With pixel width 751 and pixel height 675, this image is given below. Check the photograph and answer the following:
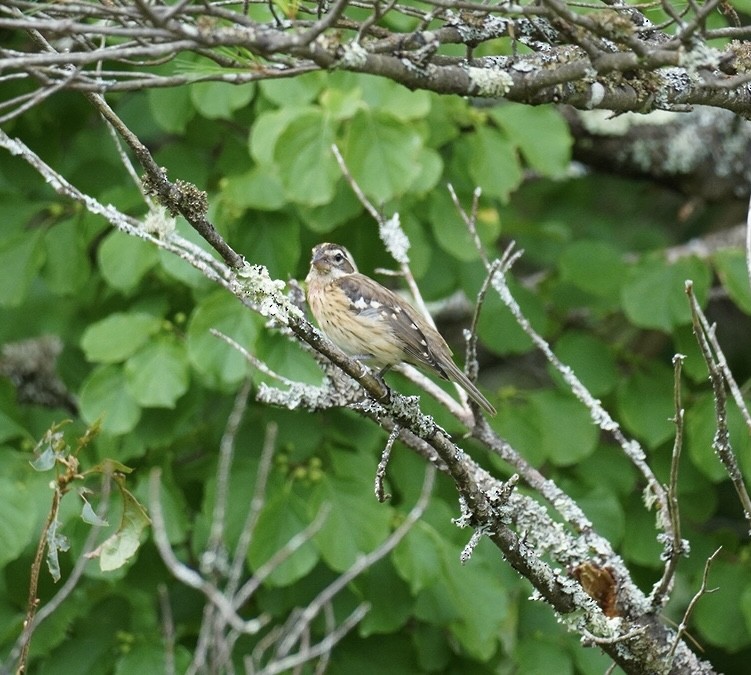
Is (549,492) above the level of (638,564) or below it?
above

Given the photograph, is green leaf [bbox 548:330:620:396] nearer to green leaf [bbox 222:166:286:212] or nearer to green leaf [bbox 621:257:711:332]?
green leaf [bbox 621:257:711:332]

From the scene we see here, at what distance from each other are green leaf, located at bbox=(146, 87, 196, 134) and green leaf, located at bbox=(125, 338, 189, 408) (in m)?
1.12

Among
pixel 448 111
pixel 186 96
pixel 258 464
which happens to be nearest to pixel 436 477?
pixel 258 464

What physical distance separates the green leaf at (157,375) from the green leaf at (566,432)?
188cm

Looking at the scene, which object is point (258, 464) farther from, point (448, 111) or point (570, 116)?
point (570, 116)

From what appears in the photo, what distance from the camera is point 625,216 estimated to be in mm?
9070

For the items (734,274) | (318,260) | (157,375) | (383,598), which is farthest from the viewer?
(734,274)

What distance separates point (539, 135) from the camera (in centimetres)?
591

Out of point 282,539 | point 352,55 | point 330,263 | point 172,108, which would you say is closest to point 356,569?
point 282,539

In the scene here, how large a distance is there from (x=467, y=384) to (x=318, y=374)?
4.09 feet

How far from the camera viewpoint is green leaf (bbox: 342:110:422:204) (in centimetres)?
506

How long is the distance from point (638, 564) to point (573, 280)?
159cm

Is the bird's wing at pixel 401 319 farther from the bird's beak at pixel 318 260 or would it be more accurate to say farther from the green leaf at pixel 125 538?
the green leaf at pixel 125 538

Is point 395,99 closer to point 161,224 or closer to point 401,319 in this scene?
point 401,319
